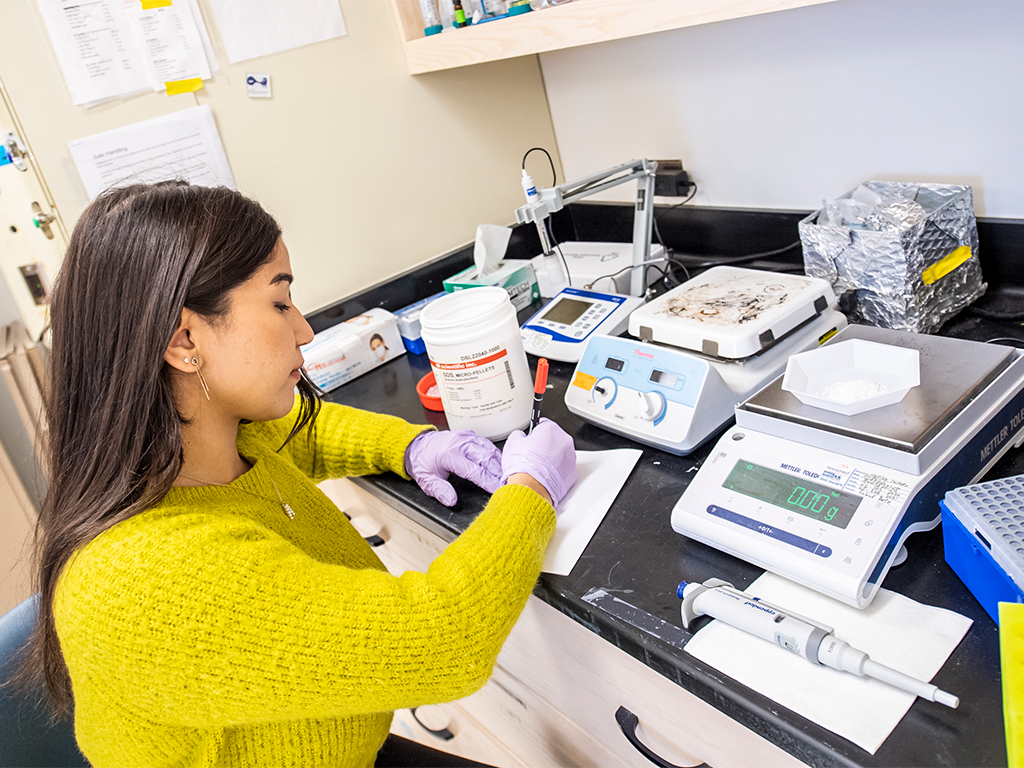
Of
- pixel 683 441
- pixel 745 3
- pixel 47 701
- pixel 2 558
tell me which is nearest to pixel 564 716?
pixel 683 441

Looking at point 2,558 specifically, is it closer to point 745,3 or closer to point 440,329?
point 440,329

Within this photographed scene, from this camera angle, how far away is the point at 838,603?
75 centimetres

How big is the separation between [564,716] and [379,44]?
145 cm

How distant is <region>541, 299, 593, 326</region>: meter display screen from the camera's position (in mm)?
1424

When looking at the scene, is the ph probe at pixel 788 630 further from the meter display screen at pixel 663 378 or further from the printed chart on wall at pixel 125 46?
the printed chart on wall at pixel 125 46

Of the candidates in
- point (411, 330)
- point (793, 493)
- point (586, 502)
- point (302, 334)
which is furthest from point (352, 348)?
point (793, 493)

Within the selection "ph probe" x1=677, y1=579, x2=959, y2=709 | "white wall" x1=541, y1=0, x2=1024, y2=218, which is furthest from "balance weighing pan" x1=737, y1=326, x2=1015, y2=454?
"white wall" x1=541, y1=0, x2=1024, y2=218

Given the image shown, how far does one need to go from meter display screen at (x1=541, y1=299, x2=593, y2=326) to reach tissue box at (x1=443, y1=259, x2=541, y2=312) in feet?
0.66

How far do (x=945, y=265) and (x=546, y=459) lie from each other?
721 mm

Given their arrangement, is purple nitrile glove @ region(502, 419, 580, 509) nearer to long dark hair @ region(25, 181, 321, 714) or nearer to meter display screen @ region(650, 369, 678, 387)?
meter display screen @ region(650, 369, 678, 387)

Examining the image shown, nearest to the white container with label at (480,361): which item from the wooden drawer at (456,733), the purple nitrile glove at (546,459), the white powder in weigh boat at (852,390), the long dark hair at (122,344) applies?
the purple nitrile glove at (546,459)

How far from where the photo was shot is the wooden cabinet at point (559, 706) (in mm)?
802

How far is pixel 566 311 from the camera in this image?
145 cm

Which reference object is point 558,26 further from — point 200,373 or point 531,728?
point 531,728
